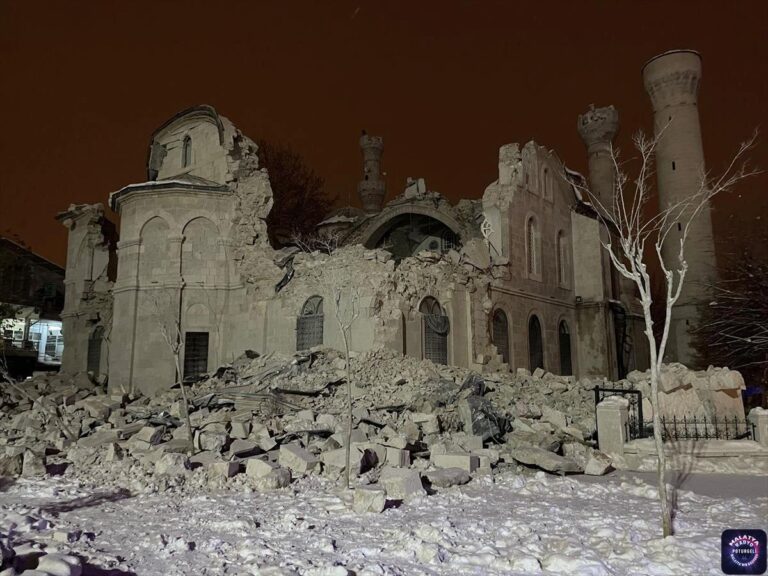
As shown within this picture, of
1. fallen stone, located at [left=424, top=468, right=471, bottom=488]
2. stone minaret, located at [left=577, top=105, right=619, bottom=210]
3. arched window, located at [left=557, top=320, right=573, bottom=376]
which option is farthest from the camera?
stone minaret, located at [left=577, top=105, right=619, bottom=210]

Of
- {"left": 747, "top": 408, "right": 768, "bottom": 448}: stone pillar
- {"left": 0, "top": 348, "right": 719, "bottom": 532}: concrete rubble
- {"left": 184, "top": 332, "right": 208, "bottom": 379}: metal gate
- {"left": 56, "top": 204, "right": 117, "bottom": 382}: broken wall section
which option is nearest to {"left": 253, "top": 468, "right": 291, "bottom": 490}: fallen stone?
{"left": 0, "top": 348, "right": 719, "bottom": 532}: concrete rubble

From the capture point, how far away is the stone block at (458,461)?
1005cm

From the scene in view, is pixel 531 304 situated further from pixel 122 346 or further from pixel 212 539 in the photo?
pixel 212 539

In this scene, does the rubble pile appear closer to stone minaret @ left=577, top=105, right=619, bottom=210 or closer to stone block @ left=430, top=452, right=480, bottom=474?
stone block @ left=430, top=452, right=480, bottom=474

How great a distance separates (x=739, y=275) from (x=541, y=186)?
9.08 meters

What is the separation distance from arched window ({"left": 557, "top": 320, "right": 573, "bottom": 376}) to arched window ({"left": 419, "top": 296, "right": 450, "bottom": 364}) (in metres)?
8.69

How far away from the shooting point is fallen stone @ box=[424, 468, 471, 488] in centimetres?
921

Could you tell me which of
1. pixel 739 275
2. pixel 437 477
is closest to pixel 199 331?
pixel 437 477

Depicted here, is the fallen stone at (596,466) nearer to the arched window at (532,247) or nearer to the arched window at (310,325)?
the arched window at (310,325)

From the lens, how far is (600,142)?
35.9 metres

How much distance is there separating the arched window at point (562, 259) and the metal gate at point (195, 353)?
16126mm

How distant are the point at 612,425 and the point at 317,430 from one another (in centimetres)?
606

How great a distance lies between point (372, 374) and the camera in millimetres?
16250

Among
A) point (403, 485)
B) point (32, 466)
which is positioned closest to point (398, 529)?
point (403, 485)
